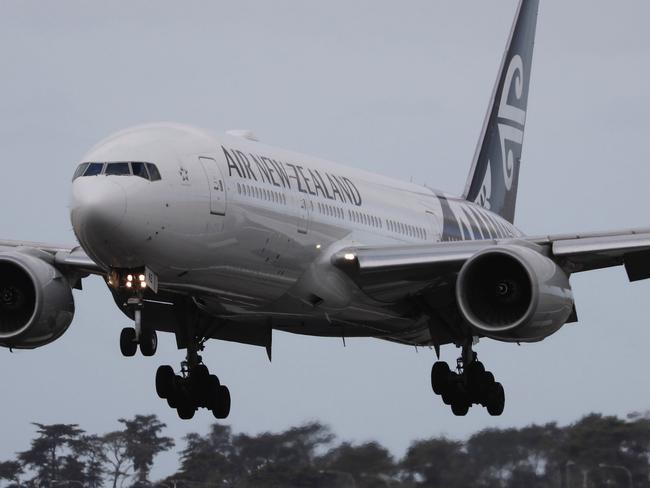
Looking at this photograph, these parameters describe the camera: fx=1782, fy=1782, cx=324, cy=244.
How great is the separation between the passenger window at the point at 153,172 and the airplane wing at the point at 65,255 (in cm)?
407

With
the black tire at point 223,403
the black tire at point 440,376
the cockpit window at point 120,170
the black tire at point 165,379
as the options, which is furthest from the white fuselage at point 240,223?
the black tire at point 165,379

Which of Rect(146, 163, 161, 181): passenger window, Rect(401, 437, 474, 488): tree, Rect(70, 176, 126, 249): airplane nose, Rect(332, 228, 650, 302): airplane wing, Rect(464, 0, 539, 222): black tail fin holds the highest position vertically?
Rect(464, 0, 539, 222): black tail fin

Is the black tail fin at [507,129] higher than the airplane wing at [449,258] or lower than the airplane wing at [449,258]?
higher

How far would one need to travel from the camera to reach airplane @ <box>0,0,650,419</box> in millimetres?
28406

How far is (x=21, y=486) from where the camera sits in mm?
40969

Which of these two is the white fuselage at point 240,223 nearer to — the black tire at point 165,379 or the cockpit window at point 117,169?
the cockpit window at point 117,169

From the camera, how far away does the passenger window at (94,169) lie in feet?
92.0

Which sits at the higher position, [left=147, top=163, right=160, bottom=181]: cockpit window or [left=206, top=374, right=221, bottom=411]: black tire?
[left=147, top=163, right=160, bottom=181]: cockpit window

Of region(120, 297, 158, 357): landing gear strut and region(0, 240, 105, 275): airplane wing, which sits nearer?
region(120, 297, 158, 357): landing gear strut

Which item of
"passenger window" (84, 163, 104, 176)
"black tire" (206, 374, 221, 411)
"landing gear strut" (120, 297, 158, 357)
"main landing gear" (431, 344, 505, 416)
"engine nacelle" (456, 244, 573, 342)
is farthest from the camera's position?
"main landing gear" (431, 344, 505, 416)

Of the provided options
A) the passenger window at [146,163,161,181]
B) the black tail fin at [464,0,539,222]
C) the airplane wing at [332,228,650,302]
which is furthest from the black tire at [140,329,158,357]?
the black tail fin at [464,0,539,222]

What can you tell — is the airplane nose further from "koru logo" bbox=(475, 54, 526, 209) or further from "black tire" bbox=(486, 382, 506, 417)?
"koru logo" bbox=(475, 54, 526, 209)

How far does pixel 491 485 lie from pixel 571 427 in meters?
2.56

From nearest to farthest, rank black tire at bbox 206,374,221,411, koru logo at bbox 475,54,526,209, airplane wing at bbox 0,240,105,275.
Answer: airplane wing at bbox 0,240,105,275, black tire at bbox 206,374,221,411, koru logo at bbox 475,54,526,209
